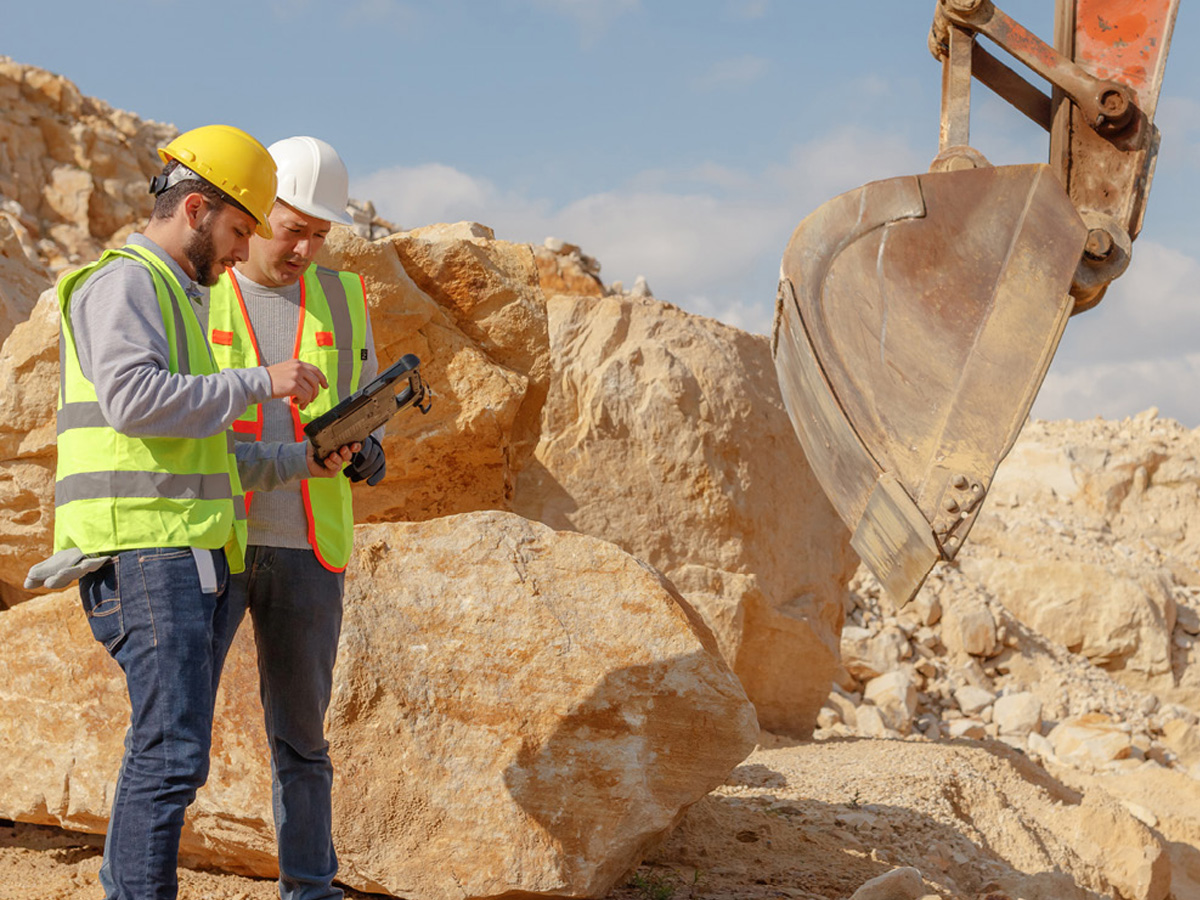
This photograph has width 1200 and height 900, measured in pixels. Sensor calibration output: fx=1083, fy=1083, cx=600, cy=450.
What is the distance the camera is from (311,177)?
9.23ft

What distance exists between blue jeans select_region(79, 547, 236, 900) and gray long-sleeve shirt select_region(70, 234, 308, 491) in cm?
26

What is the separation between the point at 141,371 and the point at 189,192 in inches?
16.8

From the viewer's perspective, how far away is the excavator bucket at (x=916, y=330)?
2.68 meters

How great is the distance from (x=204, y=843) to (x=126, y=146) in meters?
20.0

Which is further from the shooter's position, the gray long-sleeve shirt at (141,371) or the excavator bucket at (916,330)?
the excavator bucket at (916,330)

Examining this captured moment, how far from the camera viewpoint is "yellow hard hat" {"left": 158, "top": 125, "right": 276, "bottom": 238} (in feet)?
7.19

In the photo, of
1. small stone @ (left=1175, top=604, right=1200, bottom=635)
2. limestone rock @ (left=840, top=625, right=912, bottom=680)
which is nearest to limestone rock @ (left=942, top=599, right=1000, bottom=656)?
limestone rock @ (left=840, top=625, right=912, bottom=680)

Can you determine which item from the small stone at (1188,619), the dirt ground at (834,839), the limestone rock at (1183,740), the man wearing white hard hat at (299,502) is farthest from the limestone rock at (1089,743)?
the man wearing white hard hat at (299,502)

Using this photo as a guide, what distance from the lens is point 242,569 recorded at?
7.92 ft

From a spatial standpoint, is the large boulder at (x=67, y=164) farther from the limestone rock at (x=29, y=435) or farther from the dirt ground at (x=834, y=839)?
the dirt ground at (x=834, y=839)

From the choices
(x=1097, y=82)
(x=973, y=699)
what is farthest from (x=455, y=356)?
(x=973, y=699)

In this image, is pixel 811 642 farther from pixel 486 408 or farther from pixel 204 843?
pixel 204 843

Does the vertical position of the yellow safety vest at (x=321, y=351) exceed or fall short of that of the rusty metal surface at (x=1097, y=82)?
it falls short

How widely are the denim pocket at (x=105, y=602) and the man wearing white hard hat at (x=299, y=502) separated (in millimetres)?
326
